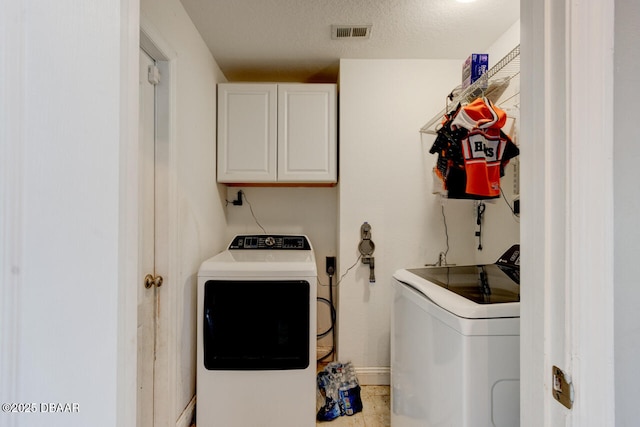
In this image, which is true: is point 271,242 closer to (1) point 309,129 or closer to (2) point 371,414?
(1) point 309,129

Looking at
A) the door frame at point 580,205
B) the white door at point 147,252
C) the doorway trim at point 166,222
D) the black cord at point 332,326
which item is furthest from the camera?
the black cord at point 332,326

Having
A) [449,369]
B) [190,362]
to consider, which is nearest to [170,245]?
[190,362]

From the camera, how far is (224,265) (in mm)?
1648

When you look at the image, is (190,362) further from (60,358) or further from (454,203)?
(454,203)

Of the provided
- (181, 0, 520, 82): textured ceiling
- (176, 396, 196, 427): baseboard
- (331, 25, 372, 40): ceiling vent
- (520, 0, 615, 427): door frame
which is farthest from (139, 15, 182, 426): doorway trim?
(520, 0, 615, 427): door frame

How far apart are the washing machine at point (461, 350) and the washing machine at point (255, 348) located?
1.87 feet

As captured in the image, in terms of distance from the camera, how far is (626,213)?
Result: 0.48 meters

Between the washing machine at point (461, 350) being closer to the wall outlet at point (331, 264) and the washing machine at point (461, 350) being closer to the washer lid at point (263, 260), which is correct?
the washer lid at point (263, 260)

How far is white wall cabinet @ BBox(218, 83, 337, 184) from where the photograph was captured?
227 centimetres

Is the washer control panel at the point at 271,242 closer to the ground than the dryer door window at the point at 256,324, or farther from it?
farther from it

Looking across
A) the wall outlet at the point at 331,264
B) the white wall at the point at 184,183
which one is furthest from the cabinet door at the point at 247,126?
the wall outlet at the point at 331,264

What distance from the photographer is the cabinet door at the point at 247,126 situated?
227 centimetres

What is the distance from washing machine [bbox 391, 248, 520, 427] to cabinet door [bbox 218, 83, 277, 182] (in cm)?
153

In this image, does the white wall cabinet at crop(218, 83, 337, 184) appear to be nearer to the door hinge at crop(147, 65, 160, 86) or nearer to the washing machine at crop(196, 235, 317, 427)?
the door hinge at crop(147, 65, 160, 86)
